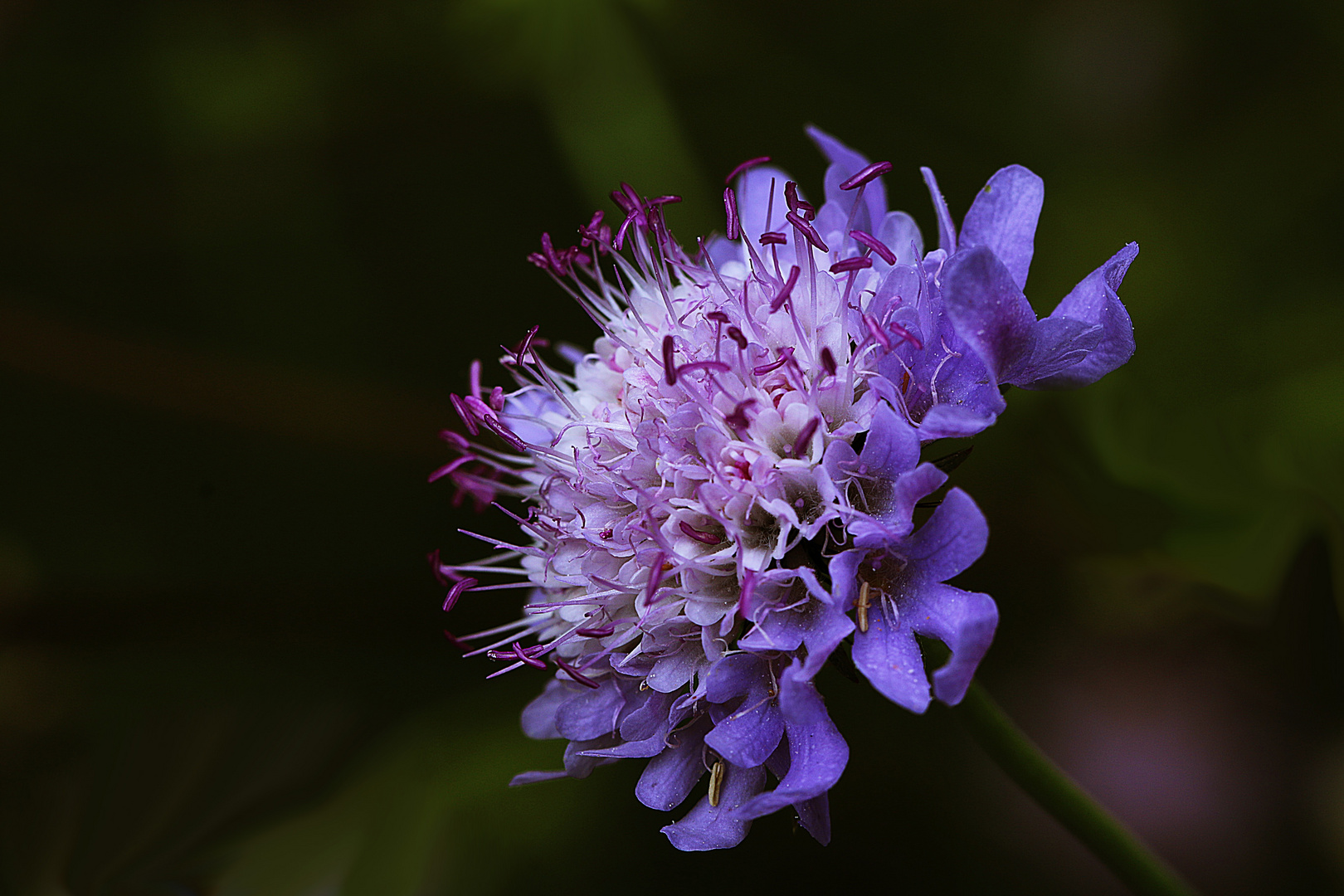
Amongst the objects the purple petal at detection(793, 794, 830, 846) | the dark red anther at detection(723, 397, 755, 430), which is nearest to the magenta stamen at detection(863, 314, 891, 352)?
the dark red anther at detection(723, 397, 755, 430)

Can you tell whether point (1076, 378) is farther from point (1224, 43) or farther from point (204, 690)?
point (204, 690)

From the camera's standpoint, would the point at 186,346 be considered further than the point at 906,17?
Yes

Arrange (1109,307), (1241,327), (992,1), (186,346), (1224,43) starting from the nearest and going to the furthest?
(1109,307), (1241,327), (1224,43), (992,1), (186,346)

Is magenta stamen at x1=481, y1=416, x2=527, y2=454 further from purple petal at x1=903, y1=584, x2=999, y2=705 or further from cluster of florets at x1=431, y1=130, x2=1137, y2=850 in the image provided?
purple petal at x1=903, y1=584, x2=999, y2=705

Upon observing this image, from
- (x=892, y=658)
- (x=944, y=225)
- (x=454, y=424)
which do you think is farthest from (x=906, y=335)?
(x=454, y=424)

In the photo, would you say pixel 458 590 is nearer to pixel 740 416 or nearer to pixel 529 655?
pixel 529 655

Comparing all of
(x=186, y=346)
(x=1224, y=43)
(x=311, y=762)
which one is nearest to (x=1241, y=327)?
(x=1224, y=43)
